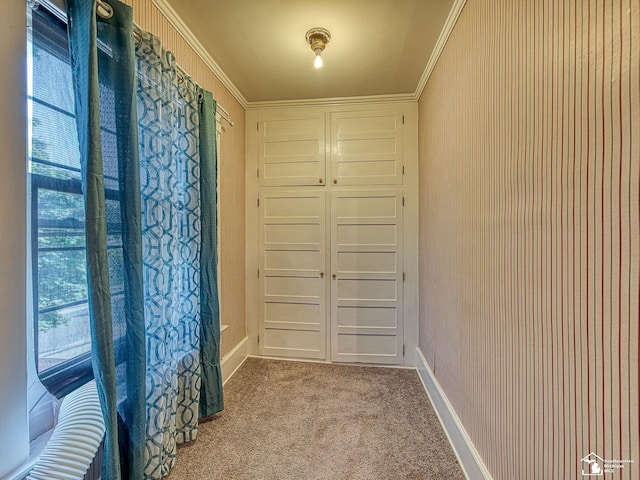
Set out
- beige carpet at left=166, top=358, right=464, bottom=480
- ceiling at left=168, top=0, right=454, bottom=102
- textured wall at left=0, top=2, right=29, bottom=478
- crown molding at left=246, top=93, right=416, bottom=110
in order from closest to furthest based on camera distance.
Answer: textured wall at left=0, top=2, right=29, bottom=478 → beige carpet at left=166, top=358, right=464, bottom=480 → ceiling at left=168, top=0, right=454, bottom=102 → crown molding at left=246, top=93, right=416, bottom=110

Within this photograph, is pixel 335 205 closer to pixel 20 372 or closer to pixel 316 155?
pixel 316 155

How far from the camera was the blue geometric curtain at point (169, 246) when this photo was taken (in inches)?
54.6

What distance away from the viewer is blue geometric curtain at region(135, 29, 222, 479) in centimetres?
139

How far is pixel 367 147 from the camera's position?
2785mm

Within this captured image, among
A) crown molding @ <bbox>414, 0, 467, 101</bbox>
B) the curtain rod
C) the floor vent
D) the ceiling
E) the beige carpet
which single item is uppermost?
the ceiling

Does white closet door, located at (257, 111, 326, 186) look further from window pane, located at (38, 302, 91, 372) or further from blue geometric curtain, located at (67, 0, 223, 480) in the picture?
window pane, located at (38, 302, 91, 372)

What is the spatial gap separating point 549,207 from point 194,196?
5.71 ft

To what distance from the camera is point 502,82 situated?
116 cm

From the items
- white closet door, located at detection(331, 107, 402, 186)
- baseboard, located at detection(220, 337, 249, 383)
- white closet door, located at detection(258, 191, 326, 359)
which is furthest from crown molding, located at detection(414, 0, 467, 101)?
baseboard, located at detection(220, 337, 249, 383)

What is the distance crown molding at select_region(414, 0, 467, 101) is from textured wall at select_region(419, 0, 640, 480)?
56 mm

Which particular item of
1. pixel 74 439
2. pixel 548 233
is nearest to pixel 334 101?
pixel 548 233

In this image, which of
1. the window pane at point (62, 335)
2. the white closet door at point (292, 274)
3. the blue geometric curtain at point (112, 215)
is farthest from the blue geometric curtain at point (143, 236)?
the white closet door at point (292, 274)

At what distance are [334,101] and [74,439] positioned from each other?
9.52 ft

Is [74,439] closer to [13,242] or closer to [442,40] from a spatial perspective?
[13,242]
